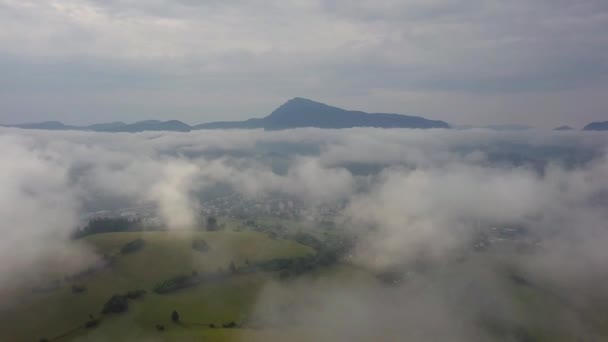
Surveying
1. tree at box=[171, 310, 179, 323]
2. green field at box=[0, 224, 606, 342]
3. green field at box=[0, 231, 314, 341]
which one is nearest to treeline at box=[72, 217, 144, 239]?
green field at box=[0, 231, 314, 341]

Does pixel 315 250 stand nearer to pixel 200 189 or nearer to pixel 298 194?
pixel 298 194

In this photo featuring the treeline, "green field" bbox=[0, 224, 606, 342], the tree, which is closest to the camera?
"green field" bbox=[0, 224, 606, 342]

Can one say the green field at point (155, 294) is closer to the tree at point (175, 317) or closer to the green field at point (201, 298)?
the green field at point (201, 298)

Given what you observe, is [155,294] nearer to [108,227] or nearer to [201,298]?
[201,298]

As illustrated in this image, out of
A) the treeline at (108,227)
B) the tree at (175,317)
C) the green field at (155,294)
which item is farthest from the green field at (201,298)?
the treeline at (108,227)

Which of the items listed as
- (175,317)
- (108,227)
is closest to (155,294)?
(175,317)

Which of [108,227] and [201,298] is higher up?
[108,227]

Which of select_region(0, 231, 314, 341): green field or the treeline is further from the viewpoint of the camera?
the treeline

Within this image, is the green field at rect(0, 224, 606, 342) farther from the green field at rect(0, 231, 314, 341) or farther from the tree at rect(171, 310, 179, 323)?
the tree at rect(171, 310, 179, 323)
